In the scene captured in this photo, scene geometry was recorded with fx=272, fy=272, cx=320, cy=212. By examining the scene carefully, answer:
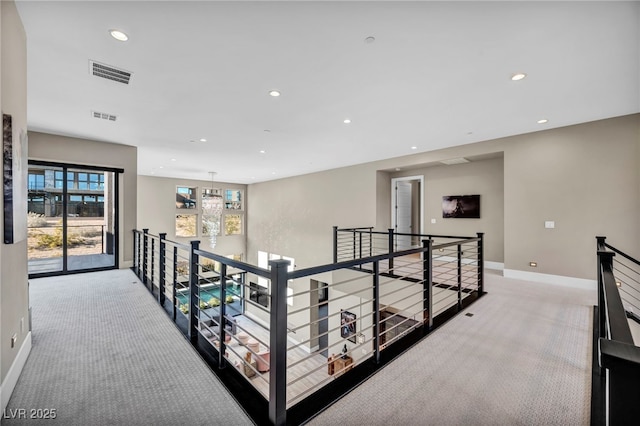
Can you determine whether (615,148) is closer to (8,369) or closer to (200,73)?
(200,73)

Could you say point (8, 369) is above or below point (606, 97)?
below

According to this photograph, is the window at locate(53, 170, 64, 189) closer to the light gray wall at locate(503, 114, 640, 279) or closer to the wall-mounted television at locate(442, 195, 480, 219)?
the wall-mounted television at locate(442, 195, 480, 219)

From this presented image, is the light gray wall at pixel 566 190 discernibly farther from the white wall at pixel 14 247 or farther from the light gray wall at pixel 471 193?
the white wall at pixel 14 247

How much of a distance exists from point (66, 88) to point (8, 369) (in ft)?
10.00

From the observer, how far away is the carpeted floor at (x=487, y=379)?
5.47 ft

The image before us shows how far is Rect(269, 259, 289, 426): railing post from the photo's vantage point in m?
1.54

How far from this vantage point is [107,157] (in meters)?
5.66

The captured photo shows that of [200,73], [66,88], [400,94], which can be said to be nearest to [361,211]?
[400,94]

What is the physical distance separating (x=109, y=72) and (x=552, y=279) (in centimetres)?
702

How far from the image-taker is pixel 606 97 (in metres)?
3.47

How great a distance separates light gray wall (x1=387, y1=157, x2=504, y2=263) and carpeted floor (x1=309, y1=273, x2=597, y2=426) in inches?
111

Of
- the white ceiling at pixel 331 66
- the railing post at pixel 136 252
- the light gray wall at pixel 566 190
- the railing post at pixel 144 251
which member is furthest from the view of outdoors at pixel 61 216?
the light gray wall at pixel 566 190

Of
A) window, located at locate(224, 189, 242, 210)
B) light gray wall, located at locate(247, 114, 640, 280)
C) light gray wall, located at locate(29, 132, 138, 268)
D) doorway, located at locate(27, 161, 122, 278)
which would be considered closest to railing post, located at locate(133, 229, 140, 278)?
light gray wall, located at locate(29, 132, 138, 268)

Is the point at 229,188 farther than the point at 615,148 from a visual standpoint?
Yes
